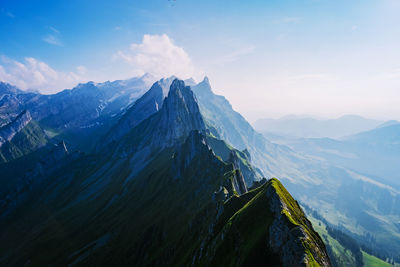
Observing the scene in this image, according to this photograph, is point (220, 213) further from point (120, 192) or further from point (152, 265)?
point (120, 192)

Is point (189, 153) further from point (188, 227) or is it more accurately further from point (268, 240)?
point (268, 240)

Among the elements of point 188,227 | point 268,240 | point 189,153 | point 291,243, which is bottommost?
point 188,227

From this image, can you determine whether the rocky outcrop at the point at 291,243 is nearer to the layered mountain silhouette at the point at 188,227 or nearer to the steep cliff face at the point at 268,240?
the steep cliff face at the point at 268,240

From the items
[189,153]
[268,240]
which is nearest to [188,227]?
[268,240]

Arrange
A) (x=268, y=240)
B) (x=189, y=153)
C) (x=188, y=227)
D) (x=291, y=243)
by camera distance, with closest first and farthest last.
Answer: (x=291, y=243) → (x=268, y=240) → (x=188, y=227) → (x=189, y=153)

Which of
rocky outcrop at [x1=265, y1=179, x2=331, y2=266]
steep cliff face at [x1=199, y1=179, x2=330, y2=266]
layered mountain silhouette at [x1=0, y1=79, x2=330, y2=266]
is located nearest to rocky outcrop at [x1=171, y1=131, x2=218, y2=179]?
layered mountain silhouette at [x1=0, y1=79, x2=330, y2=266]

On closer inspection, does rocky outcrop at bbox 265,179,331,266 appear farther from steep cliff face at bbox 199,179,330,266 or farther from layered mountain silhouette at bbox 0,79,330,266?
layered mountain silhouette at bbox 0,79,330,266

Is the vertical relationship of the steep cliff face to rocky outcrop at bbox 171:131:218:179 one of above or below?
above

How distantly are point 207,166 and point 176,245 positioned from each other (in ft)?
172

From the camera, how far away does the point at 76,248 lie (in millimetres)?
144250

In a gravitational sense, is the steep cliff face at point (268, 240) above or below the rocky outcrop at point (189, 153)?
above

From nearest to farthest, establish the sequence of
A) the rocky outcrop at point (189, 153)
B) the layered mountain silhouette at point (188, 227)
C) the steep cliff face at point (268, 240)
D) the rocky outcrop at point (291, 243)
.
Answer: the rocky outcrop at point (291, 243) < the steep cliff face at point (268, 240) < the layered mountain silhouette at point (188, 227) < the rocky outcrop at point (189, 153)

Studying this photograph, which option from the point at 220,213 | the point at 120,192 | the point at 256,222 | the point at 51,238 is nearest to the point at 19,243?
the point at 51,238

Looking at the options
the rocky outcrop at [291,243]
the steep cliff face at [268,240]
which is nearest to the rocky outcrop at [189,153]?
the steep cliff face at [268,240]
